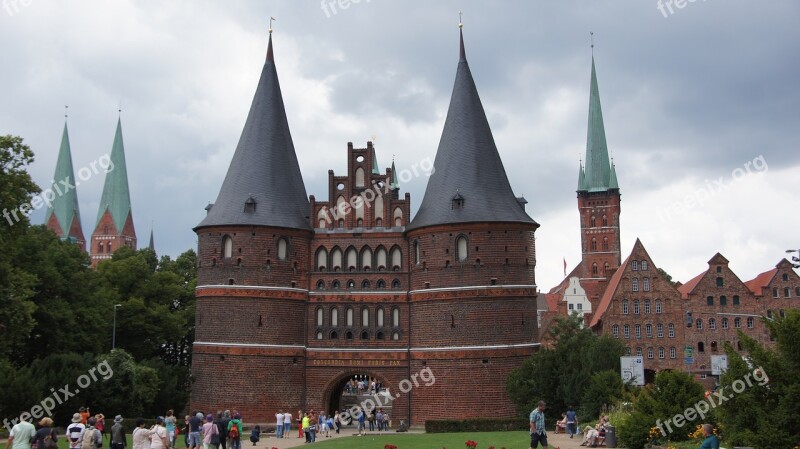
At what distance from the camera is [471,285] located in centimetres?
4425

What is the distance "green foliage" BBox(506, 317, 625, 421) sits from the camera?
3878 cm

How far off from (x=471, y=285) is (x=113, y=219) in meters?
89.2

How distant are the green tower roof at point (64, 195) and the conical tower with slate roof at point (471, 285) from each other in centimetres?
8009

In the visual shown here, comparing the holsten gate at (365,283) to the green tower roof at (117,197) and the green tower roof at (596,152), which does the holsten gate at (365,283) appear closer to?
the green tower roof at (596,152)

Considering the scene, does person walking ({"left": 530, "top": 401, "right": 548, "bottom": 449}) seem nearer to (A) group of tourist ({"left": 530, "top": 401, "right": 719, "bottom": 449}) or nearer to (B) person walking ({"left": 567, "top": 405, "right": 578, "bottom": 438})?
(A) group of tourist ({"left": 530, "top": 401, "right": 719, "bottom": 449})

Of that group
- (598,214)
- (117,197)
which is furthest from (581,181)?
(117,197)

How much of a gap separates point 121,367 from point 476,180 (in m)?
19.8

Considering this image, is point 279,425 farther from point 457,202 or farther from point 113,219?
point 113,219

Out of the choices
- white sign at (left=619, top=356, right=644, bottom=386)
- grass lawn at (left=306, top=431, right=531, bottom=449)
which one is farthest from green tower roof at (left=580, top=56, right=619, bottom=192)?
grass lawn at (left=306, top=431, right=531, bottom=449)

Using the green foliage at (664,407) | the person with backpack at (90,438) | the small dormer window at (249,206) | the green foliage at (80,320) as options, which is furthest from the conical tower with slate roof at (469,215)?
the person with backpack at (90,438)

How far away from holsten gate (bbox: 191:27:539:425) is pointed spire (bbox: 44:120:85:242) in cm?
7386

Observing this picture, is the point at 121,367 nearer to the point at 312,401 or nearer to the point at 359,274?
the point at 312,401

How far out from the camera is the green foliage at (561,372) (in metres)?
38.8

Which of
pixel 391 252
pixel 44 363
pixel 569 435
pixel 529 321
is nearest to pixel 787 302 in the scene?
pixel 529 321
